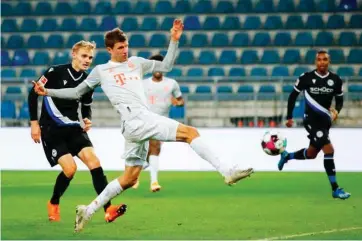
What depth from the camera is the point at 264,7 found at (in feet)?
86.6

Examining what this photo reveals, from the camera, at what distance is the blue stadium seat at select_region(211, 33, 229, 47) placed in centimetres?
2589

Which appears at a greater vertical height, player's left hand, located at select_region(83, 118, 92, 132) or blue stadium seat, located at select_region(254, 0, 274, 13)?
blue stadium seat, located at select_region(254, 0, 274, 13)

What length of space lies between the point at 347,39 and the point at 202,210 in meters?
15.6

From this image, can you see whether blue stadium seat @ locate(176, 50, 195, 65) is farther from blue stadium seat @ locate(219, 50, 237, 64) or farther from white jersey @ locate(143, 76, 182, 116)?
white jersey @ locate(143, 76, 182, 116)

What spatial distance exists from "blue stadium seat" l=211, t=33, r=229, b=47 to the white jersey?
40.3ft

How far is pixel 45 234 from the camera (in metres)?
8.66

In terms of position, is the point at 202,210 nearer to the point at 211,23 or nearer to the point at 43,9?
the point at 211,23

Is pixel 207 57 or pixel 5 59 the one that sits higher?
pixel 207 57

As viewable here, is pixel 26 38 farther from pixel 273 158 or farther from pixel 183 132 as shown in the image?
pixel 183 132

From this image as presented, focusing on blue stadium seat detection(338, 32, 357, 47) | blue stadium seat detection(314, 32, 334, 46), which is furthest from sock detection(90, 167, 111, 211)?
blue stadium seat detection(338, 32, 357, 47)

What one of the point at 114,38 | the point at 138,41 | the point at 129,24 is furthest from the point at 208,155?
the point at 129,24

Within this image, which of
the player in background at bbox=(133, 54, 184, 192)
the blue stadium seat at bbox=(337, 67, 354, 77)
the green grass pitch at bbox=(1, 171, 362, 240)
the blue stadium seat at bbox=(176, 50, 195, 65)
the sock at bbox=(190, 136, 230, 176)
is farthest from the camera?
the blue stadium seat at bbox=(176, 50, 195, 65)

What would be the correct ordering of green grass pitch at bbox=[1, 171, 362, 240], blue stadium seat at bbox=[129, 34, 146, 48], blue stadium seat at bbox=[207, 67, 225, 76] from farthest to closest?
blue stadium seat at bbox=[129, 34, 146, 48], blue stadium seat at bbox=[207, 67, 225, 76], green grass pitch at bbox=[1, 171, 362, 240]

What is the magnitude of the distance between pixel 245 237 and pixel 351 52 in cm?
1759
